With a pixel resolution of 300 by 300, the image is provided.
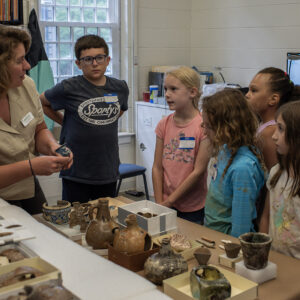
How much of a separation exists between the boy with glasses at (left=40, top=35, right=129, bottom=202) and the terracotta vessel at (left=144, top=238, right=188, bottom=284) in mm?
1414

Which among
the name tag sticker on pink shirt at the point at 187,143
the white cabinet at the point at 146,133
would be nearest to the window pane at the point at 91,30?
the white cabinet at the point at 146,133

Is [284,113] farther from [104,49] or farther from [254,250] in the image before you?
[104,49]

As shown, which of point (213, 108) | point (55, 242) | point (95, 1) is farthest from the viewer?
point (95, 1)

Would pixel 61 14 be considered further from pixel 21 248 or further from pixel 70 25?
pixel 21 248

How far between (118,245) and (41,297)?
0.52m

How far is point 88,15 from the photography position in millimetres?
5094

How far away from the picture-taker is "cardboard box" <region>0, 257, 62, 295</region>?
1.18m

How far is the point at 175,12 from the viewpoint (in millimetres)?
5410

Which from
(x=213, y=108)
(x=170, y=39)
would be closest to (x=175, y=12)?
(x=170, y=39)

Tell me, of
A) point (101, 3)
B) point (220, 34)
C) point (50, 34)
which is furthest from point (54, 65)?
point (220, 34)

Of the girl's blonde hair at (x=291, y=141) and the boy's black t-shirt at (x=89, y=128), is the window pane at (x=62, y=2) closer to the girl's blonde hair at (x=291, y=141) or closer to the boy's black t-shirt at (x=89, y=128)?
the boy's black t-shirt at (x=89, y=128)

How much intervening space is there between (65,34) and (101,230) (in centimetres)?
367

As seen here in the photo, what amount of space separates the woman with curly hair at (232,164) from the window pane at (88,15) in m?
3.23

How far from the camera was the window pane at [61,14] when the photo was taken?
4887 mm
